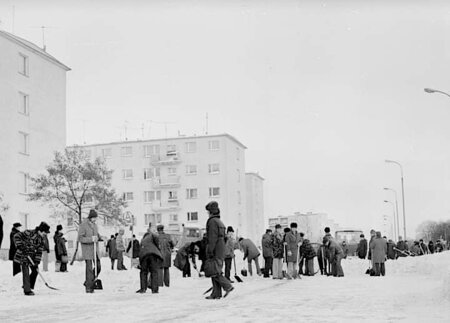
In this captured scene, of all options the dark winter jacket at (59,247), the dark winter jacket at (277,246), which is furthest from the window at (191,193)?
the dark winter jacket at (277,246)

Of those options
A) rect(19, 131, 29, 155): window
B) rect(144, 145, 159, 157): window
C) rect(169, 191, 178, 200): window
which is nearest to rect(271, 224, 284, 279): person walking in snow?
rect(19, 131, 29, 155): window

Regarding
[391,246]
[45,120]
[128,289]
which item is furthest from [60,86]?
[128,289]

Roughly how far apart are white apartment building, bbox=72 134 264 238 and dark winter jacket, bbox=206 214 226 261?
65.7 metres

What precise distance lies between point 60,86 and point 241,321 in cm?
4563

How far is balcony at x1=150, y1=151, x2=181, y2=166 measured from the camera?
8444cm

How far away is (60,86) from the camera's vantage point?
52.7m

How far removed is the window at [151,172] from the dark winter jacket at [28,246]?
6981cm

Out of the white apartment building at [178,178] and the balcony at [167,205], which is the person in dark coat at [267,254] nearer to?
the white apartment building at [178,178]

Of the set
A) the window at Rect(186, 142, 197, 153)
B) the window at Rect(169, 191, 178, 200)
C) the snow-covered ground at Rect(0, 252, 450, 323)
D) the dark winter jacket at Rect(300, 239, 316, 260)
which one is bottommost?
the snow-covered ground at Rect(0, 252, 450, 323)

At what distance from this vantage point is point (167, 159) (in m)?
85.1

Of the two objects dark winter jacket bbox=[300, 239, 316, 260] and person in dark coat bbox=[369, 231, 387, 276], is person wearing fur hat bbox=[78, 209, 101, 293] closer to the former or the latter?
dark winter jacket bbox=[300, 239, 316, 260]

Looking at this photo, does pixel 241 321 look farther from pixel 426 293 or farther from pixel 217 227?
pixel 426 293

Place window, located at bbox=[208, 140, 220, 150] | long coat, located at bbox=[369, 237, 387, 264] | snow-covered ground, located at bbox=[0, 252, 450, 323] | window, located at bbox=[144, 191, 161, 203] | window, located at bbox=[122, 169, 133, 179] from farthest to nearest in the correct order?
window, located at bbox=[122, 169, 133, 179]
window, located at bbox=[144, 191, 161, 203]
window, located at bbox=[208, 140, 220, 150]
long coat, located at bbox=[369, 237, 387, 264]
snow-covered ground, located at bbox=[0, 252, 450, 323]

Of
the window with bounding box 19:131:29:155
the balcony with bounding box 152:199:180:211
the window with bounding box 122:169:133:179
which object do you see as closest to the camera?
the window with bounding box 19:131:29:155
